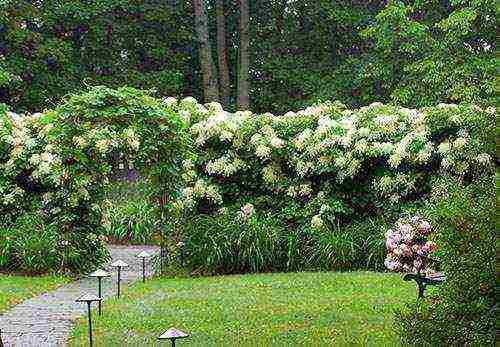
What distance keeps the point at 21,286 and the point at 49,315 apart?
2090 millimetres

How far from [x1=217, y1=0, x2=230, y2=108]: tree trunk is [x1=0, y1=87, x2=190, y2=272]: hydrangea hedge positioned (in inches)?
436

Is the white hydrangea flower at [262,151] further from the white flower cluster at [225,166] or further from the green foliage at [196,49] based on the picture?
the green foliage at [196,49]

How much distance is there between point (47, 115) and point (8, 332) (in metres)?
4.62

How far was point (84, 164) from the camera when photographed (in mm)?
11328

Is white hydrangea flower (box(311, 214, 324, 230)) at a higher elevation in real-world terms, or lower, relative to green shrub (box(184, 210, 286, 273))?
higher

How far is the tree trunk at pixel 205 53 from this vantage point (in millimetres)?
22109

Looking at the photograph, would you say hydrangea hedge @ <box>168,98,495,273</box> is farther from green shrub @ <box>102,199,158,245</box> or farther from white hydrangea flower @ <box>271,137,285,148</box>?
green shrub @ <box>102,199,158,245</box>

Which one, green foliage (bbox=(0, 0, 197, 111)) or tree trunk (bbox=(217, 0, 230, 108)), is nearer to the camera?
green foliage (bbox=(0, 0, 197, 111))

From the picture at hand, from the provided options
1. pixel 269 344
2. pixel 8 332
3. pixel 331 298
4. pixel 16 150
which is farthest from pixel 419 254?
pixel 16 150

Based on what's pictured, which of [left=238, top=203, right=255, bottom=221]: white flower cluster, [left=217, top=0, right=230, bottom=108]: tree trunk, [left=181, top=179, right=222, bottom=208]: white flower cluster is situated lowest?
[left=238, top=203, right=255, bottom=221]: white flower cluster

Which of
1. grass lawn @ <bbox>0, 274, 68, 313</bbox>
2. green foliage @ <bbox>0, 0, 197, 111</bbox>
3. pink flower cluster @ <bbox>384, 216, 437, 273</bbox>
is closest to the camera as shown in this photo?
pink flower cluster @ <bbox>384, 216, 437, 273</bbox>

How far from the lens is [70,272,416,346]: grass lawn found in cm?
682

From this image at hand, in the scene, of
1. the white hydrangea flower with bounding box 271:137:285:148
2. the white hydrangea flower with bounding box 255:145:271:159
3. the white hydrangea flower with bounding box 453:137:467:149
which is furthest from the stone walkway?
the white hydrangea flower with bounding box 453:137:467:149

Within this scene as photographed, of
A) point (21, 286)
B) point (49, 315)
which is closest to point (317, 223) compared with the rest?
point (21, 286)
